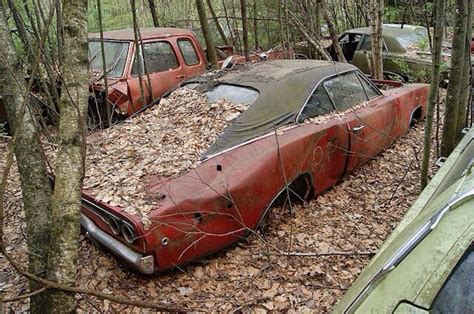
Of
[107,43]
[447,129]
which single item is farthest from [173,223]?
[107,43]

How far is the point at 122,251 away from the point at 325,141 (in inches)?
89.4

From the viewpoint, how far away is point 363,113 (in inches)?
195

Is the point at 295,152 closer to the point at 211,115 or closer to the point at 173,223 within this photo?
the point at 211,115

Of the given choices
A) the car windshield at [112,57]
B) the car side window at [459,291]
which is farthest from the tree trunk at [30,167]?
the car windshield at [112,57]

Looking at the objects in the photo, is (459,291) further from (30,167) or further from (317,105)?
(317,105)

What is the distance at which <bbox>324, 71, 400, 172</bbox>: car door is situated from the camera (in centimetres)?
476

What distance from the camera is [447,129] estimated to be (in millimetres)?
4641

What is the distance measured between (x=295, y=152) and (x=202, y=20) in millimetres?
5952

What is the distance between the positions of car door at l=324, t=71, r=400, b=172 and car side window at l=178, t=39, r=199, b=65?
128 inches

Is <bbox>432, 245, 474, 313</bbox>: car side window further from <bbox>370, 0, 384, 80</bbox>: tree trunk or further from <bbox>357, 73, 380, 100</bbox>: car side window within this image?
<bbox>370, 0, 384, 80</bbox>: tree trunk

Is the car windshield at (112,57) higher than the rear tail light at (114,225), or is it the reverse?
the car windshield at (112,57)

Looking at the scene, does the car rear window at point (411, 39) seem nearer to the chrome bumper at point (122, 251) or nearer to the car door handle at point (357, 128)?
the car door handle at point (357, 128)

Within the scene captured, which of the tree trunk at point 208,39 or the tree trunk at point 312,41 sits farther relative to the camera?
the tree trunk at point 208,39

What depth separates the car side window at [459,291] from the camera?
1.41 metres
